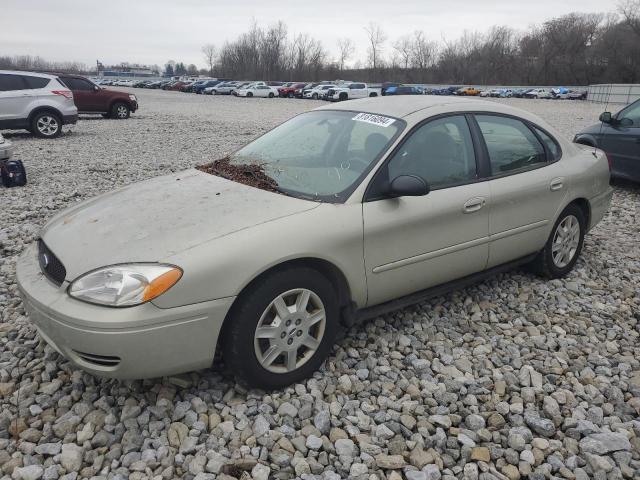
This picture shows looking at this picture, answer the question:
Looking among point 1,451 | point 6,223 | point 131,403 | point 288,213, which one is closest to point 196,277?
point 288,213

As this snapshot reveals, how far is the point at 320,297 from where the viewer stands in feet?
9.51

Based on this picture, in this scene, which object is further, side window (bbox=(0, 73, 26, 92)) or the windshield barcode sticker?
side window (bbox=(0, 73, 26, 92))

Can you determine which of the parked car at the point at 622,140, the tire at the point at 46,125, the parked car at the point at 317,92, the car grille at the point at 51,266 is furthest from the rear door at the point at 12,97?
the parked car at the point at 317,92

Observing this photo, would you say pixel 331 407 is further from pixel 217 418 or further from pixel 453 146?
pixel 453 146

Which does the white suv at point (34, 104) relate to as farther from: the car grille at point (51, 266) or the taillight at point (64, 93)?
the car grille at point (51, 266)

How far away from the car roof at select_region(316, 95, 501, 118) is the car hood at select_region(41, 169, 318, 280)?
1.07 m

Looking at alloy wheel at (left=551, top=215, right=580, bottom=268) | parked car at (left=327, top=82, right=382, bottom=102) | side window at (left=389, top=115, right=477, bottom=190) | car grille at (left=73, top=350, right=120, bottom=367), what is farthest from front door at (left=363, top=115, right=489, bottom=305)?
parked car at (left=327, top=82, right=382, bottom=102)

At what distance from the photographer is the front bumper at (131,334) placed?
2379 millimetres

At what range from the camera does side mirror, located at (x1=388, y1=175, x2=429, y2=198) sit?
302 centimetres

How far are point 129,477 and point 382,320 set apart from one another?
199 cm

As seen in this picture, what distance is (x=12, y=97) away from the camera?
1290 cm

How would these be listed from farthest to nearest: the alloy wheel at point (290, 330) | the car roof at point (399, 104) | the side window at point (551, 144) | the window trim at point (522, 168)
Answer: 1. the side window at point (551, 144)
2. the window trim at point (522, 168)
3. the car roof at point (399, 104)
4. the alloy wheel at point (290, 330)

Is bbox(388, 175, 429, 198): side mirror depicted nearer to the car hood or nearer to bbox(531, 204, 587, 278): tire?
the car hood

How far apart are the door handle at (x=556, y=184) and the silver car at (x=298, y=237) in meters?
0.01
